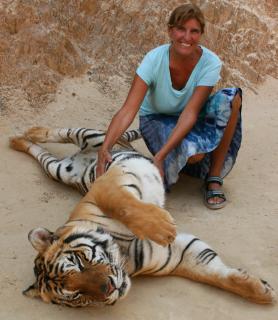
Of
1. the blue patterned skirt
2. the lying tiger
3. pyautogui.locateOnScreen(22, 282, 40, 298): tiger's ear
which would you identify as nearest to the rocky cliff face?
the blue patterned skirt

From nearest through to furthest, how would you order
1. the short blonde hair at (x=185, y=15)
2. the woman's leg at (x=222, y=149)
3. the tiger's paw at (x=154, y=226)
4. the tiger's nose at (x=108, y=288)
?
the tiger's nose at (x=108, y=288)
the tiger's paw at (x=154, y=226)
the short blonde hair at (x=185, y=15)
the woman's leg at (x=222, y=149)

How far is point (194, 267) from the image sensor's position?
2.80 meters

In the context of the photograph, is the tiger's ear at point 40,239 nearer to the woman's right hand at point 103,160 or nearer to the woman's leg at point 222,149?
the woman's right hand at point 103,160

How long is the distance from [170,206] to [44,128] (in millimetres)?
1214

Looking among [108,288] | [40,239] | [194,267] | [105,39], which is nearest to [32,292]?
[40,239]

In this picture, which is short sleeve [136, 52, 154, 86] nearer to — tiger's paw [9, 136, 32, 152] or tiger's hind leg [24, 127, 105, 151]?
tiger's hind leg [24, 127, 105, 151]

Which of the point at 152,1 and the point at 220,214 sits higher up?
the point at 152,1

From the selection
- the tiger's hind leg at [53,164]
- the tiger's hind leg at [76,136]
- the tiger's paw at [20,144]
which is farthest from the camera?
the tiger's paw at [20,144]

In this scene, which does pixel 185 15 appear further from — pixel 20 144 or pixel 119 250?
pixel 20 144

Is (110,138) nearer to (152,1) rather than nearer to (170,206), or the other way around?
(170,206)

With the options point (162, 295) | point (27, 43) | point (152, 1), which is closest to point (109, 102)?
point (27, 43)

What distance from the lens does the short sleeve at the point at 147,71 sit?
3.42 metres

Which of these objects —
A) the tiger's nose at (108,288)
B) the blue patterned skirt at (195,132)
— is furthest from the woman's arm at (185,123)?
the tiger's nose at (108,288)

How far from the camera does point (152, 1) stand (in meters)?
5.59
